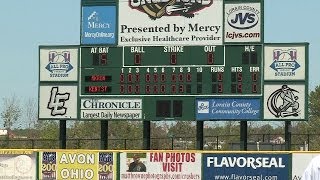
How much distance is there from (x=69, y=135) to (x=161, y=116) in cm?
2899

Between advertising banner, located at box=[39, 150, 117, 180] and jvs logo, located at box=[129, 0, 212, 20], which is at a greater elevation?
jvs logo, located at box=[129, 0, 212, 20]

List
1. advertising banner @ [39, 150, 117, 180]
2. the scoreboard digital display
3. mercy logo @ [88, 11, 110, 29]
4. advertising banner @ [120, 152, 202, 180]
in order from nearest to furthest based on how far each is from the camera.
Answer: advertising banner @ [120, 152, 202, 180] → advertising banner @ [39, 150, 117, 180] → the scoreboard digital display → mercy logo @ [88, 11, 110, 29]

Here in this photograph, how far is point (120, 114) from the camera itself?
20125 millimetres

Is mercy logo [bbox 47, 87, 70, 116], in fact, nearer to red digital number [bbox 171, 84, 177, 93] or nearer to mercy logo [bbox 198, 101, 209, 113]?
red digital number [bbox 171, 84, 177, 93]

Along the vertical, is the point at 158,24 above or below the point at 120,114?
above

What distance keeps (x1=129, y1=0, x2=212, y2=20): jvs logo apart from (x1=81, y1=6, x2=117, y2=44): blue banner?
26.7 inches

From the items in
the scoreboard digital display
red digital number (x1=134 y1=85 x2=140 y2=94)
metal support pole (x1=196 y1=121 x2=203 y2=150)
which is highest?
the scoreboard digital display

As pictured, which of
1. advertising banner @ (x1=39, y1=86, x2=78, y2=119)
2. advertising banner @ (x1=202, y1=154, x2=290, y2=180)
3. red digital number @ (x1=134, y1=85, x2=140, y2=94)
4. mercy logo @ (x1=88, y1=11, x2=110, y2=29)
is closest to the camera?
advertising banner @ (x1=202, y1=154, x2=290, y2=180)

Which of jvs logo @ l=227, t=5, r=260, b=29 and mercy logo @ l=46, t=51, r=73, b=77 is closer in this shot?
jvs logo @ l=227, t=5, r=260, b=29

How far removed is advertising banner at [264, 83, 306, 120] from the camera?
62.2 ft

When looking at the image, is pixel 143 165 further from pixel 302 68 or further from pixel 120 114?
pixel 302 68

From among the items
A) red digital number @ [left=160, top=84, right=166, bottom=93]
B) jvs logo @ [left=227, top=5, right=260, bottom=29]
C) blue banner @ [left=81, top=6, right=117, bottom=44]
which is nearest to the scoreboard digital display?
red digital number @ [left=160, top=84, right=166, bottom=93]

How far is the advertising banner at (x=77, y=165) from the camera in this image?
61.1ft

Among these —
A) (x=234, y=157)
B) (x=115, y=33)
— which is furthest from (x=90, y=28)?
(x=234, y=157)
